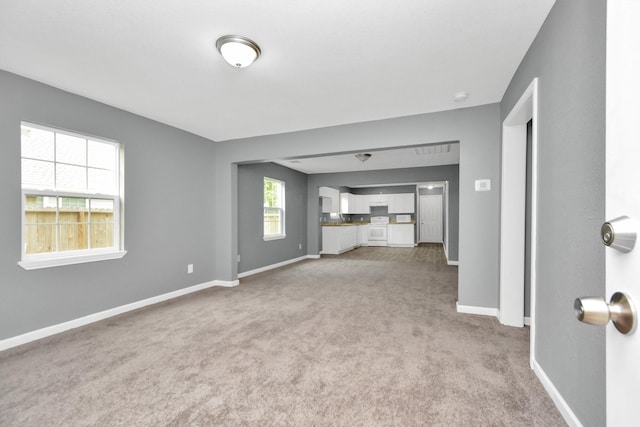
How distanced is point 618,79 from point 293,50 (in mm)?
2174

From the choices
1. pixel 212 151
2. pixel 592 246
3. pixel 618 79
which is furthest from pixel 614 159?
pixel 212 151

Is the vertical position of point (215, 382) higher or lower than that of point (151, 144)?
lower

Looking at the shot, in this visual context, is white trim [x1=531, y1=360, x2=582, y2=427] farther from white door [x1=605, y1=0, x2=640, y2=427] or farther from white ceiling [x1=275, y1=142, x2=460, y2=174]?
white ceiling [x1=275, y1=142, x2=460, y2=174]

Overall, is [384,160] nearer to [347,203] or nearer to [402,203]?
[347,203]

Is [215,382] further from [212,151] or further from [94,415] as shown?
[212,151]

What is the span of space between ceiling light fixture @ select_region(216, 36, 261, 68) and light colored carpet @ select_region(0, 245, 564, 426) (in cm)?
229

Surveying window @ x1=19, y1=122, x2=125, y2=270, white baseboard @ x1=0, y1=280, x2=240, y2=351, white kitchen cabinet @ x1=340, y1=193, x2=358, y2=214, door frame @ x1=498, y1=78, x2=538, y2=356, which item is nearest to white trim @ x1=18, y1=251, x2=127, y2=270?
window @ x1=19, y1=122, x2=125, y2=270

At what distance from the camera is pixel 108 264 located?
3.29 m

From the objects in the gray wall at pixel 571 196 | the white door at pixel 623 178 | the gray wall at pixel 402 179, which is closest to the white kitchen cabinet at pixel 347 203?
the gray wall at pixel 402 179

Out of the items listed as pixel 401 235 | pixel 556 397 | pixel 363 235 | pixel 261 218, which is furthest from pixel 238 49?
pixel 363 235

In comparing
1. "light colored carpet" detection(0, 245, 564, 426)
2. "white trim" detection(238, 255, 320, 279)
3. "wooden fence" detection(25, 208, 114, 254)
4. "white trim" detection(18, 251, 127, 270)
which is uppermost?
"wooden fence" detection(25, 208, 114, 254)

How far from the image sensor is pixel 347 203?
Answer: 10.5 metres

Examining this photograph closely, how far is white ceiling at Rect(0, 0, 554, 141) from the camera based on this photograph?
184 cm

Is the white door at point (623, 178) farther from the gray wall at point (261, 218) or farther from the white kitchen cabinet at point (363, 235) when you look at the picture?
the white kitchen cabinet at point (363, 235)
